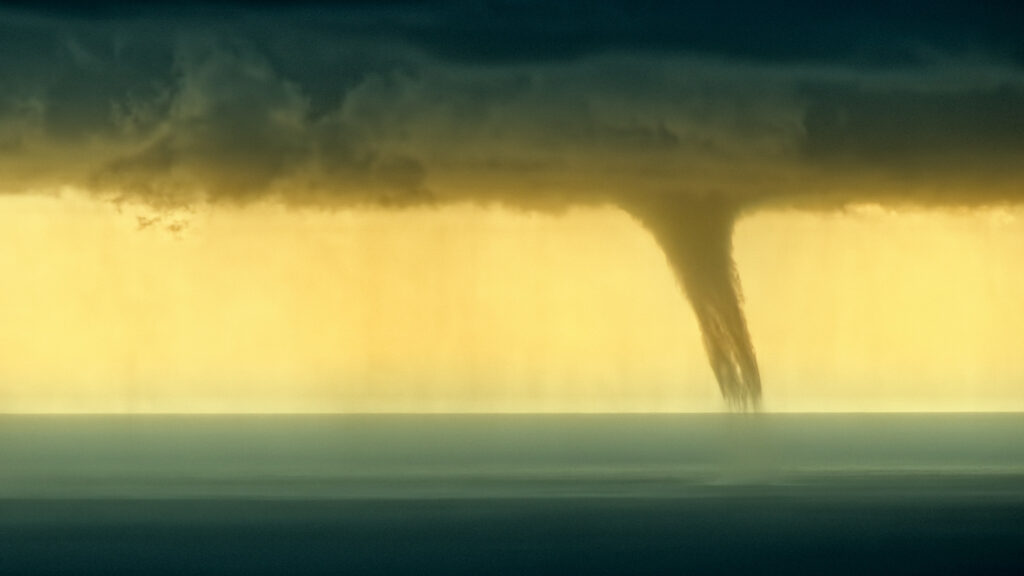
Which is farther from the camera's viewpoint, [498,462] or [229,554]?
[498,462]

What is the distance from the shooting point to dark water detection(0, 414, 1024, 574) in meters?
34.3

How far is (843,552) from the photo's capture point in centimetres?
3669

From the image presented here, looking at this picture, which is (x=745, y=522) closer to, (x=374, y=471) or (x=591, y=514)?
(x=591, y=514)

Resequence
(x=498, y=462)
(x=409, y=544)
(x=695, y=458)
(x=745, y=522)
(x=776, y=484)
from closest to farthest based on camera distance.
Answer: (x=409, y=544), (x=745, y=522), (x=776, y=484), (x=498, y=462), (x=695, y=458)

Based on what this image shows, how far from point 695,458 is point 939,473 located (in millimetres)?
34437

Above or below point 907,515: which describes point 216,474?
above

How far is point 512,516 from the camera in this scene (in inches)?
2064

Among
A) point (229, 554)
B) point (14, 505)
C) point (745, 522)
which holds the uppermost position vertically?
point (14, 505)

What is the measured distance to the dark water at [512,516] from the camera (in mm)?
34344

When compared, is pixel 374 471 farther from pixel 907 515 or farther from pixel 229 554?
pixel 229 554

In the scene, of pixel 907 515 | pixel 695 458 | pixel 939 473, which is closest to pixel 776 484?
pixel 939 473

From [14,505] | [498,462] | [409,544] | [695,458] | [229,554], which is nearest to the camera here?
[229,554]

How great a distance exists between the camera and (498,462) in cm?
10875

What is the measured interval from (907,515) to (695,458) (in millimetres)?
69598
